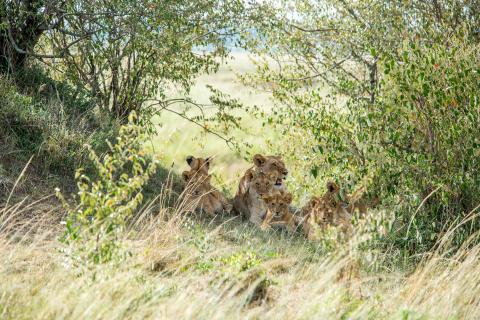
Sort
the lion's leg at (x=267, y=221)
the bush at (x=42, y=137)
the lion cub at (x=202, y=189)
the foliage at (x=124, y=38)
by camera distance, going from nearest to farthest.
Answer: the lion's leg at (x=267, y=221), the bush at (x=42, y=137), the lion cub at (x=202, y=189), the foliage at (x=124, y=38)

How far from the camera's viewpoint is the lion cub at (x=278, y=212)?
33.0 feet

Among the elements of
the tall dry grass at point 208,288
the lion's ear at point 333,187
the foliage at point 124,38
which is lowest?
the tall dry grass at point 208,288

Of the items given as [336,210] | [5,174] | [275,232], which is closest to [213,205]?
[275,232]

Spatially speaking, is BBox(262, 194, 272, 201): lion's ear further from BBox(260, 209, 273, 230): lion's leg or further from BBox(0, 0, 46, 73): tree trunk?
BBox(0, 0, 46, 73): tree trunk

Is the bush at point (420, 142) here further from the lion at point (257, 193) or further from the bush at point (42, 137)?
the bush at point (42, 137)

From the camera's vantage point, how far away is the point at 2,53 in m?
12.3

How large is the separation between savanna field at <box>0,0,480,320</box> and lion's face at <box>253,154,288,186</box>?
0.02 m

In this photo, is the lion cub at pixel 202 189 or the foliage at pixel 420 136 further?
the lion cub at pixel 202 189

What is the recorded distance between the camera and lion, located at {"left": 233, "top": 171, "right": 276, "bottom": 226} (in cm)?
1031

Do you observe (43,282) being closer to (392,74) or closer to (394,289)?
(394,289)

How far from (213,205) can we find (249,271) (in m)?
3.81

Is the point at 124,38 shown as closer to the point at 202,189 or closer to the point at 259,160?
the point at 202,189

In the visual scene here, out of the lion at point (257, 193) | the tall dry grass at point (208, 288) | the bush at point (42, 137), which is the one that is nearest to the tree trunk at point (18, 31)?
the bush at point (42, 137)

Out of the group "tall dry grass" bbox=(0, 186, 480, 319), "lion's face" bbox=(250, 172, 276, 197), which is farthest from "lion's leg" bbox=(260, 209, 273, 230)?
"tall dry grass" bbox=(0, 186, 480, 319)
